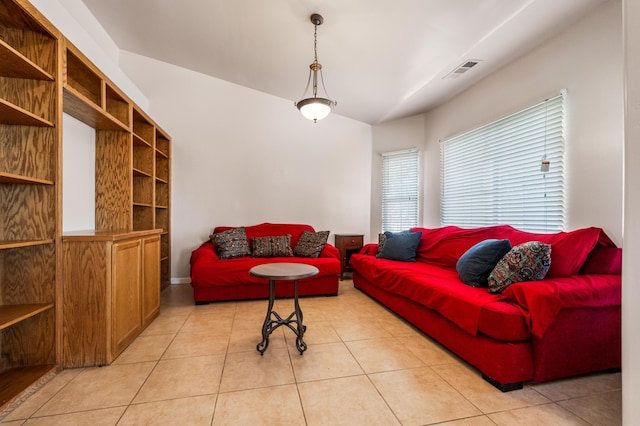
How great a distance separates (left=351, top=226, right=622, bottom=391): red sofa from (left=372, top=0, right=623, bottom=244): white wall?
1.05 feet

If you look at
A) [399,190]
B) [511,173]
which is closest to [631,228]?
[511,173]

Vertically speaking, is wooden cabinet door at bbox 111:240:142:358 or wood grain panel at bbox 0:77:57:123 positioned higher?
wood grain panel at bbox 0:77:57:123

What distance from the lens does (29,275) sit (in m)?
1.79

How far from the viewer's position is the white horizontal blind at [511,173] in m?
2.52

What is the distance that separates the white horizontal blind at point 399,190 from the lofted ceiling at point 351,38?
85 centimetres

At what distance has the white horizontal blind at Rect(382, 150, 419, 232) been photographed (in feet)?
15.0

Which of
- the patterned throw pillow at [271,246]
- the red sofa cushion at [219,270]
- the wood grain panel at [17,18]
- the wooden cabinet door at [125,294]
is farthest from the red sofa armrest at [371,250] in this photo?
the wood grain panel at [17,18]

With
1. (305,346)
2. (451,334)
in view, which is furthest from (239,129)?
(451,334)

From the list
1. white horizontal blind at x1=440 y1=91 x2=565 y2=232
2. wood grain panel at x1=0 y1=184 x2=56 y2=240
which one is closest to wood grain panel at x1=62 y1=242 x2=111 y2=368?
wood grain panel at x1=0 y1=184 x2=56 y2=240

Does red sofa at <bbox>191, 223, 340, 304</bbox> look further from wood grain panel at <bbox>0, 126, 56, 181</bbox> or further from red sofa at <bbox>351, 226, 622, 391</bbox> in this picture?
wood grain panel at <bbox>0, 126, 56, 181</bbox>

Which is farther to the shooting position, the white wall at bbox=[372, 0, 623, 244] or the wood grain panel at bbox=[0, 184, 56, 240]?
the white wall at bbox=[372, 0, 623, 244]

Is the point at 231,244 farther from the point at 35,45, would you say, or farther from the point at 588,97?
the point at 588,97

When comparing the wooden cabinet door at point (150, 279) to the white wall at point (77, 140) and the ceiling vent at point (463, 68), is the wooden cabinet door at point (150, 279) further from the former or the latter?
the ceiling vent at point (463, 68)

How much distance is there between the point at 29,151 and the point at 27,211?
14.9 inches
